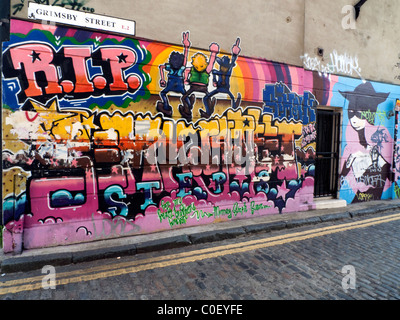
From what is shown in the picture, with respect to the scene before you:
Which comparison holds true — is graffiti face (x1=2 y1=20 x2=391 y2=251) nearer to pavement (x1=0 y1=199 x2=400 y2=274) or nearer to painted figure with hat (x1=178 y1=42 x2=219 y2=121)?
painted figure with hat (x1=178 y1=42 x2=219 y2=121)

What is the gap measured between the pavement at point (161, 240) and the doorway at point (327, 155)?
82cm

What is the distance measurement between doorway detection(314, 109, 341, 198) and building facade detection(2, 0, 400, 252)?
0.04 meters

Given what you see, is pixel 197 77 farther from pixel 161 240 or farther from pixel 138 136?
pixel 161 240

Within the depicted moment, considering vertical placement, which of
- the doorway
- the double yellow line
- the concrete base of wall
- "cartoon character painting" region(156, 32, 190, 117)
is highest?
"cartoon character painting" region(156, 32, 190, 117)

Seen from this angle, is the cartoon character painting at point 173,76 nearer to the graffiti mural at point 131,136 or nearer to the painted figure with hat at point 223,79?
the graffiti mural at point 131,136

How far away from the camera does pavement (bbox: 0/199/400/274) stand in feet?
12.6

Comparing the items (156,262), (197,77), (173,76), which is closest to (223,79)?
(197,77)

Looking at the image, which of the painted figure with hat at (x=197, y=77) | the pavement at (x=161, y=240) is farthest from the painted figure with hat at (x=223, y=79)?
the pavement at (x=161, y=240)

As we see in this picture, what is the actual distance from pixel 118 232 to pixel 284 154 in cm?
407

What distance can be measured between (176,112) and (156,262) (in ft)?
8.86

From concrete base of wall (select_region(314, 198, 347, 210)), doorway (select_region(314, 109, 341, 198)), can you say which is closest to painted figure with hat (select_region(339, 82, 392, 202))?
doorway (select_region(314, 109, 341, 198))

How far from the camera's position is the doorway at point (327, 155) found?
7285 mm
